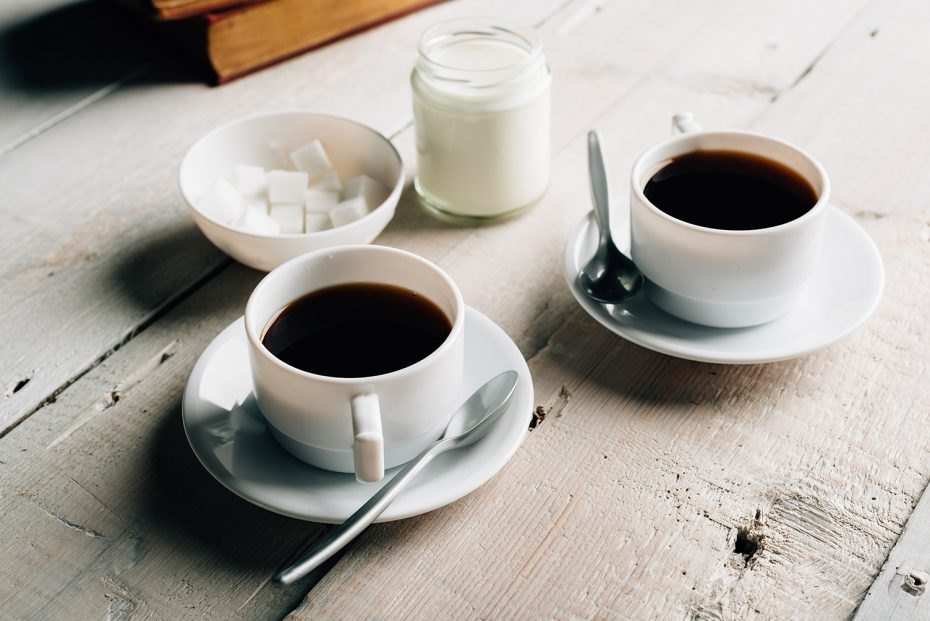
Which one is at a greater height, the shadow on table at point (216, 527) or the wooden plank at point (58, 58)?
the shadow on table at point (216, 527)

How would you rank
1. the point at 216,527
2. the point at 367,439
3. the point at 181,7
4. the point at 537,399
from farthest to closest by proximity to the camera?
1. the point at 181,7
2. the point at 537,399
3. the point at 216,527
4. the point at 367,439

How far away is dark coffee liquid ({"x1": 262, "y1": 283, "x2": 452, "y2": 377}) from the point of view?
0.79 m

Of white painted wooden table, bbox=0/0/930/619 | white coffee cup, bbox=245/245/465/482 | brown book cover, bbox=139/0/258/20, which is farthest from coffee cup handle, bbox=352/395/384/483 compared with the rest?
brown book cover, bbox=139/0/258/20

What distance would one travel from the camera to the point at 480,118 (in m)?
1.06

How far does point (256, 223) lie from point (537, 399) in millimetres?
396

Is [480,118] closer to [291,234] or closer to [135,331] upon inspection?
[291,234]

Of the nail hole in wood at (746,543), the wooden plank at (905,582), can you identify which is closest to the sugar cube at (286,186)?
the nail hole in wood at (746,543)

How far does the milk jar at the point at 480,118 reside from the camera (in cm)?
106

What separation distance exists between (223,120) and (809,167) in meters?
0.84

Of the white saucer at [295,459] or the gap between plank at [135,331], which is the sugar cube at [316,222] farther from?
the white saucer at [295,459]

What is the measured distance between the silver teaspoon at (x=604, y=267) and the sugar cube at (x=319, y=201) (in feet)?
1.05

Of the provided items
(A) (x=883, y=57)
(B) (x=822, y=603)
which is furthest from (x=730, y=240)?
(A) (x=883, y=57)

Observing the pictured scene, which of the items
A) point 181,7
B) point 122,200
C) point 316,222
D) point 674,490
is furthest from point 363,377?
point 181,7

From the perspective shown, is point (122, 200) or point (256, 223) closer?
point (256, 223)
